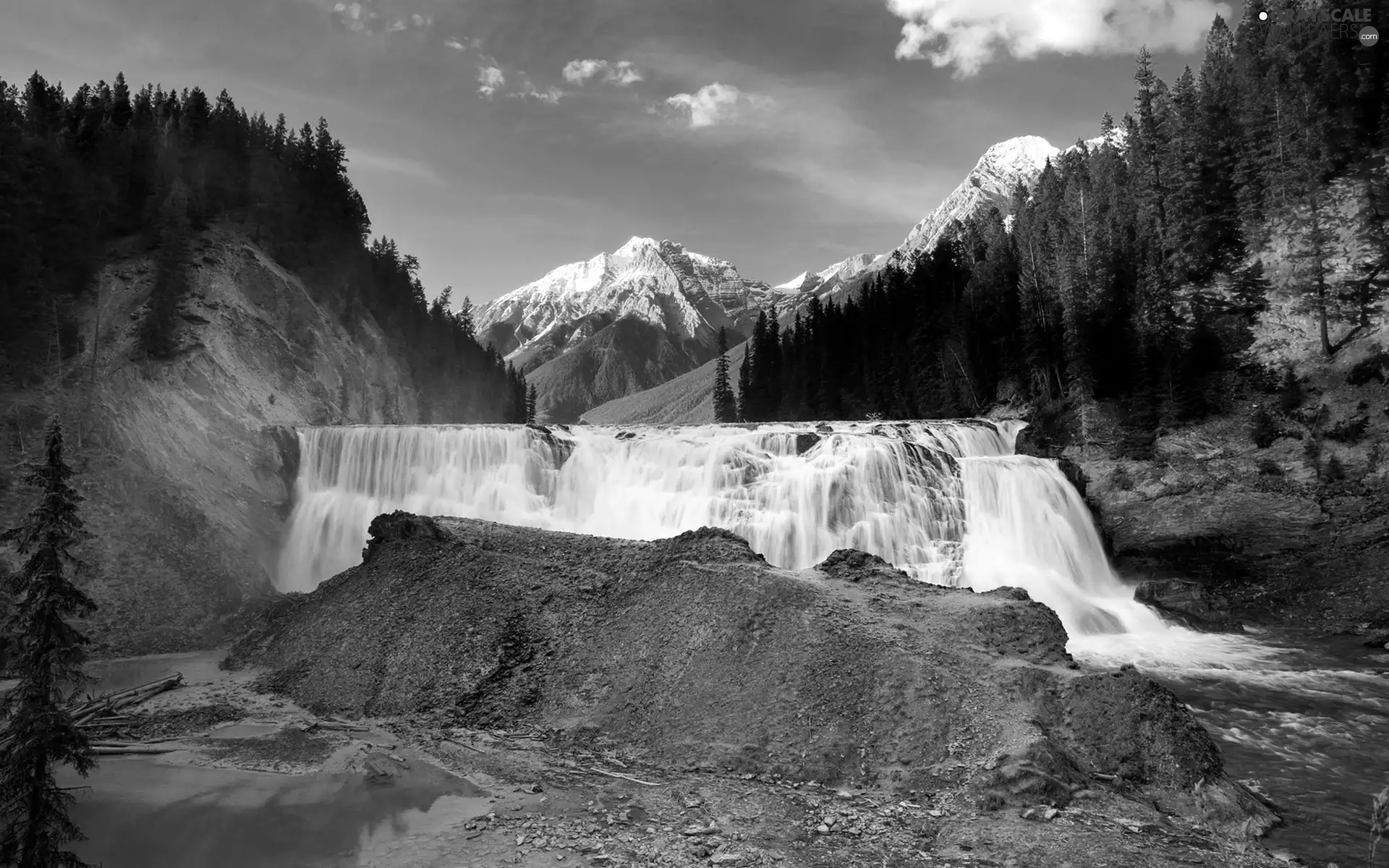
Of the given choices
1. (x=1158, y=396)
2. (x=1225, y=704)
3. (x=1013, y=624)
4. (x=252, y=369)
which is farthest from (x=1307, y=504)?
(x=252, y=369)

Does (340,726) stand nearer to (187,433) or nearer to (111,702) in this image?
(111,702)

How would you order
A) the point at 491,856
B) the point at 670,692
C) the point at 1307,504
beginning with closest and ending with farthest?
the point at 491,856
the point at 670,692
the point at 1307,504

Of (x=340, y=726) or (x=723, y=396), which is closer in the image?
(x=340, y=726)

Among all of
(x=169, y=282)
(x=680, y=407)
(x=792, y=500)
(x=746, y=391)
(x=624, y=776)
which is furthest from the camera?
(x=680, y=407)

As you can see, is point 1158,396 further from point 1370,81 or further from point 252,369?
point 252,369

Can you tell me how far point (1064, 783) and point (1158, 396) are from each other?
107 feet

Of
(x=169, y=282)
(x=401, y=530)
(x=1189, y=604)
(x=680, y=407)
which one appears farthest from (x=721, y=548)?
(x=680, y=407)

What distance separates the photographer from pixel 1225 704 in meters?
16.1

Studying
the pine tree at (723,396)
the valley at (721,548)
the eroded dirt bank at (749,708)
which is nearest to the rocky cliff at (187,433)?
the valley at (721,548)

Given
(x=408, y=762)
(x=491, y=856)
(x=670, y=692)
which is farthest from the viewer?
(x=670, y=692)
